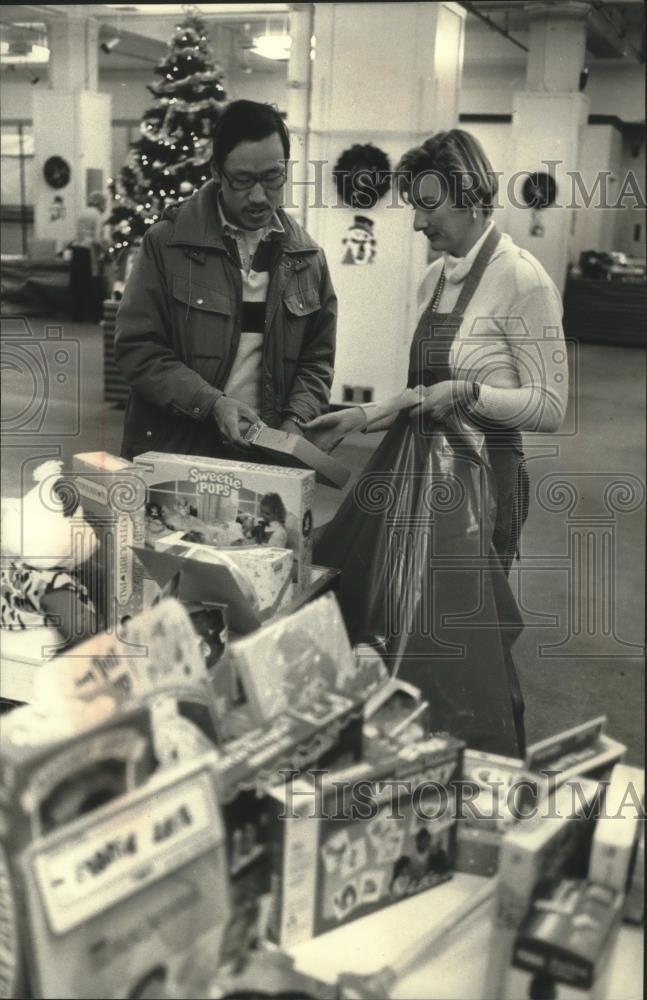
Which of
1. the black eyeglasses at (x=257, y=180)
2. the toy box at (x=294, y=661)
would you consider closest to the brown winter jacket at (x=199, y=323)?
the black eyeglasses at (x=257, y=180)

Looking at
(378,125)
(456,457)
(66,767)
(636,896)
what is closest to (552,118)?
(378,125)

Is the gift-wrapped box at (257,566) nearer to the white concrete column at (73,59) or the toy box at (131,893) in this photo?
the toy box at (131,893)

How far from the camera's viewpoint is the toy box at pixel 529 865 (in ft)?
3.26

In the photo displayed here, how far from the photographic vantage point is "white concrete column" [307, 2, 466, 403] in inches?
271

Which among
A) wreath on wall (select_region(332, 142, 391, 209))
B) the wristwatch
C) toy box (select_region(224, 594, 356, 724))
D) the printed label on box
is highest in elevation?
wreath on wall (select_region(332, 142, 391, 209))

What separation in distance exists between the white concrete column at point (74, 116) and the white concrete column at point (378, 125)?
7.40 metres

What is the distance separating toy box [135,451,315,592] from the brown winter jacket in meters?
0.38

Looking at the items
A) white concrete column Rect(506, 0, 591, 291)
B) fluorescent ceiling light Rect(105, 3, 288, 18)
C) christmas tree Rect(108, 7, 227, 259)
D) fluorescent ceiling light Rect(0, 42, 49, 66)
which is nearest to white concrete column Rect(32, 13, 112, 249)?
fluorescent ceiling light Rect(0, 42, 49, 66)

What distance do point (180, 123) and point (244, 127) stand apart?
560 centimetres

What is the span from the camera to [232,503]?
5.53ft

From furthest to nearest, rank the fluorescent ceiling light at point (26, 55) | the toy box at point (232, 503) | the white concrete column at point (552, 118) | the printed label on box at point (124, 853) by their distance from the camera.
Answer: the fluorescent ceiling light at point (26, 55) → the white concrete column at point (552, 118) → the toy box at point (232, 503) → the printed label on box at point (124, 853)

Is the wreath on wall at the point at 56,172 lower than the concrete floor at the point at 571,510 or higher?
higher

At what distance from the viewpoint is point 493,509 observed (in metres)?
1.81

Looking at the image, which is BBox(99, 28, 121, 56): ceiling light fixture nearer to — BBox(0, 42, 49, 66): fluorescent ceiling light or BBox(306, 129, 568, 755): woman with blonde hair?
BBox(0, 42, 49, 66): fluorescent ceiling light
